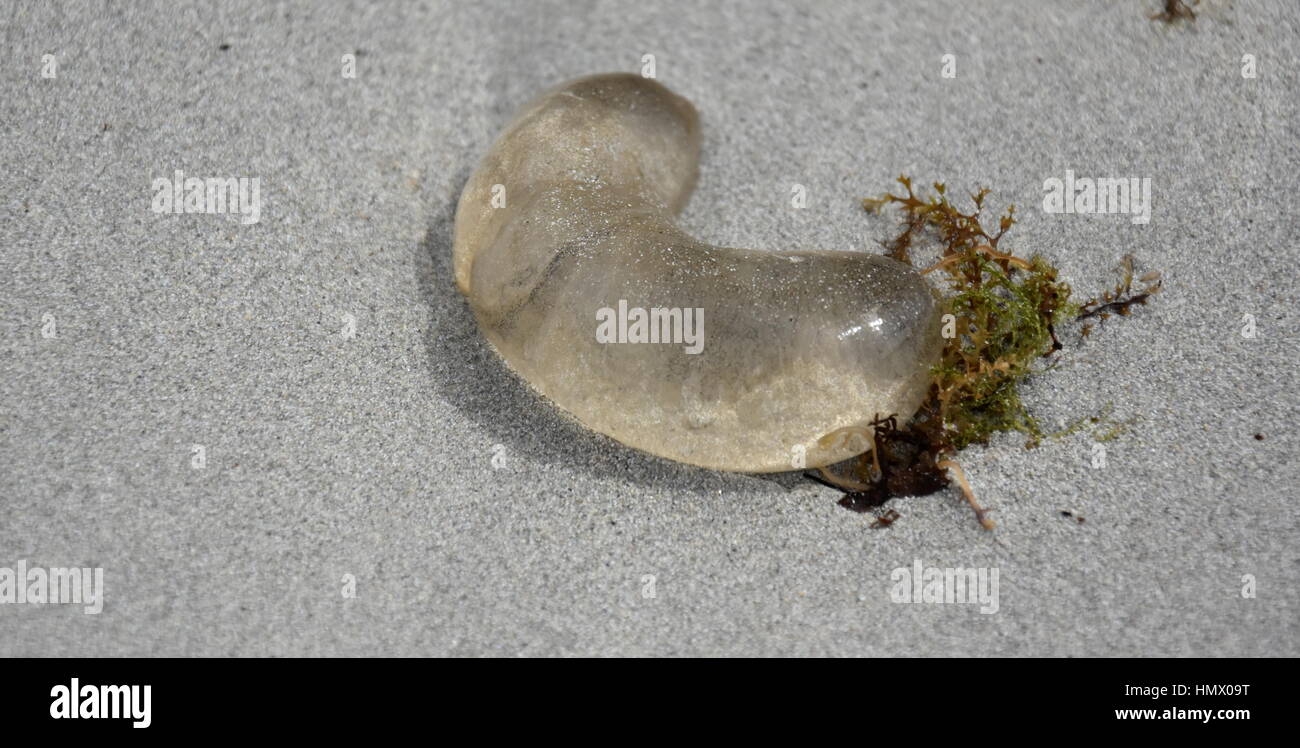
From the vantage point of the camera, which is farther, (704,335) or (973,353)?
(973,353)

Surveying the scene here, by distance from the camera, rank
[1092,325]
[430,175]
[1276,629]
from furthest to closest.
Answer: [430,175]
[1092,325]
[1276,629]

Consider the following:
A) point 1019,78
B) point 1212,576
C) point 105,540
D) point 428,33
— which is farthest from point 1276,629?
point 428,33

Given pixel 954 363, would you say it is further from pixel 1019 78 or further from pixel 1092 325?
pixel 1019 78

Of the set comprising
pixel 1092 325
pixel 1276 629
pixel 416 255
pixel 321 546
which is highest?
pixel 416 255

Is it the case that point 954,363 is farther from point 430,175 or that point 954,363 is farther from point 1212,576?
point 430,175

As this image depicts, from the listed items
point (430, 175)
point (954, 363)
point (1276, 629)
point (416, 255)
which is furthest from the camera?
point (430, 175)

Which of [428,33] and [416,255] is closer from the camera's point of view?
[416,255]

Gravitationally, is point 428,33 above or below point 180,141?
above
